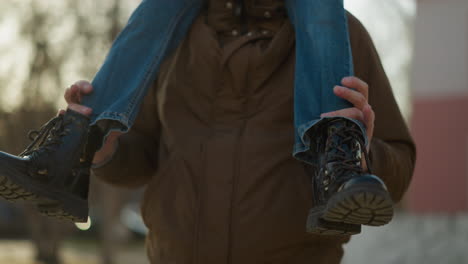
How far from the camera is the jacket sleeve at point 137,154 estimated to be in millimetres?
2531

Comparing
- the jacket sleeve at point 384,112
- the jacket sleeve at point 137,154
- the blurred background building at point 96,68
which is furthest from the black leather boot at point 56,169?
the blurred background building at point 96,68

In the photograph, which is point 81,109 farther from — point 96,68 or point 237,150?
point 96,68

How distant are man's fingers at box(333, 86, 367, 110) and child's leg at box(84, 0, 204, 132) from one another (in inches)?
29.3

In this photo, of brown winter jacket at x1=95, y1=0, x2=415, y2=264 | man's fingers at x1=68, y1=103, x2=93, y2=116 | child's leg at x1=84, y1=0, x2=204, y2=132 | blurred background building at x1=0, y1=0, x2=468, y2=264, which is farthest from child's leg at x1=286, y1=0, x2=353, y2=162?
blurred background building at x1=0, y1=0, x2=468, y2=264

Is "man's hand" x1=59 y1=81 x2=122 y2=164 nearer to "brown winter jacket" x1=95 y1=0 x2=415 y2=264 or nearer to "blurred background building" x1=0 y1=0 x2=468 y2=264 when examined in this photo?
"brown winter jacket" x1=95 y1=0 x2=415 y2=264

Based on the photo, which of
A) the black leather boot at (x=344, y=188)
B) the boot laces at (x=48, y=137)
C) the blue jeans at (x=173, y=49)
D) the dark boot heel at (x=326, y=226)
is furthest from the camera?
the boot laces at (x=48, y=137)

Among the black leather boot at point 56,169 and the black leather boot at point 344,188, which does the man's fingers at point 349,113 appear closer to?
the black leather boot at point 344,188

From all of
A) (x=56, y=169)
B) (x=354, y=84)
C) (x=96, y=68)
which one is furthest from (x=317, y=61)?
(x=96, y=68)

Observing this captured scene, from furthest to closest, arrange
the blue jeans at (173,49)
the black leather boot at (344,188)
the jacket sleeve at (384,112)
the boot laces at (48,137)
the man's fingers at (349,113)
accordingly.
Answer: the jacket sleeve at (384,112)
the boot laces at (48,137)
the blue jeans at (173,49)
the man's fingers at (349,113)
the black leather boot at (344,188)

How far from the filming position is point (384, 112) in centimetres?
235

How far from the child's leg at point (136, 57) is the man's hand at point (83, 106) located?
3cm

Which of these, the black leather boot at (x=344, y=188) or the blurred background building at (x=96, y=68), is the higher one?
the black leather boot at (x=344, y=188)

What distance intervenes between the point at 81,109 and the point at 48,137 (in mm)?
149

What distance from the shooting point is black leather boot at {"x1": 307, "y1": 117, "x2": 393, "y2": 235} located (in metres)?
1.72
